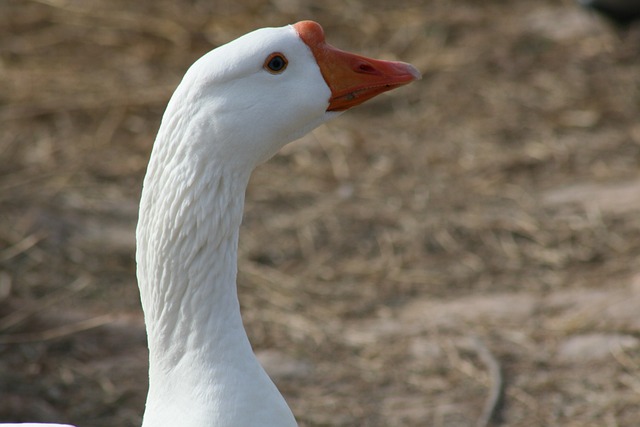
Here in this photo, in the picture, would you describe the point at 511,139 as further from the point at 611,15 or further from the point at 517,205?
the point at 611,15

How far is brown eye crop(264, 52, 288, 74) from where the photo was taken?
2678 millimetres

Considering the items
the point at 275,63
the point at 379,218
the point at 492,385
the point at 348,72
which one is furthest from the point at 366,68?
the point at 379,218

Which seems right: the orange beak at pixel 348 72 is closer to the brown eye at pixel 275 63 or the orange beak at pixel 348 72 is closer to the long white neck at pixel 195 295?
the brown eye at pixel 275 63

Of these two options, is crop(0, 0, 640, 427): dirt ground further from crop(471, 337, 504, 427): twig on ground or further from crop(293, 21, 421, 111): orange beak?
crop(293, 21, 421, 111): orange beak

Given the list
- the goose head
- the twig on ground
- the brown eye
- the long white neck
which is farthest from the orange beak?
the twig on ground

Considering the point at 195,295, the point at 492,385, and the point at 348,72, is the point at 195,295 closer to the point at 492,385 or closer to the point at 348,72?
the point at 348,72

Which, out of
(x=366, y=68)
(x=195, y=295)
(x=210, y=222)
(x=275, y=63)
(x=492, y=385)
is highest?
(x=275, y=63)

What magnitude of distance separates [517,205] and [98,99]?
310 centimetres

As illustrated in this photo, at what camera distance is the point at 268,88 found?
2.69m

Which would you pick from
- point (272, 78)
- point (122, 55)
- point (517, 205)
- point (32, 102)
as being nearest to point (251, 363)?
point (272, 78)

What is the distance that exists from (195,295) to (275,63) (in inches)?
25.3

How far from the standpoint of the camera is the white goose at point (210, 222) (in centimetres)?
259

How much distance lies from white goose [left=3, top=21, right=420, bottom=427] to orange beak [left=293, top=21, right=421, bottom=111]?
57mm

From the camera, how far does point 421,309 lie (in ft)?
17.1
